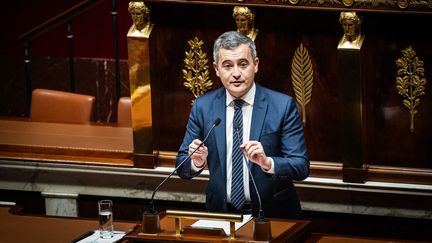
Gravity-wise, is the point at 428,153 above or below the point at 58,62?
below

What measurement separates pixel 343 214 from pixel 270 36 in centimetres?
105

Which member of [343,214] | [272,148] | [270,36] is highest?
[270,36]

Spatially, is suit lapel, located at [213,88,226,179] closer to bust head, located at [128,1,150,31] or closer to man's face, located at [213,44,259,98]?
man's face, located at [213,44,259,98]

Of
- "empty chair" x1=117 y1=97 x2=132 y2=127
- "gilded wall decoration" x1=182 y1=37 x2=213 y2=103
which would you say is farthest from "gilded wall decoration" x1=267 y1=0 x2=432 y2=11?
"empty chair" x1=117 y1=97 x2=132 y2=127

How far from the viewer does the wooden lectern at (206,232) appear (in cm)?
489

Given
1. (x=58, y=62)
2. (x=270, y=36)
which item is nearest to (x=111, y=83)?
(x=58, y=62)

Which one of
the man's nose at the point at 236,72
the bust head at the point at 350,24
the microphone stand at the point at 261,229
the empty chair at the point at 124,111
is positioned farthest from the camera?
the empty chair at the point at 124,111

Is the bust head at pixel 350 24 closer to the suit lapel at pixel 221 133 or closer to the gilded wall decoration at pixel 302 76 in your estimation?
the gilded wall decoration at pixel 302 76

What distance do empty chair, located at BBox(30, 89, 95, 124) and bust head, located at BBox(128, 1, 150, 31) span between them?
3.04 feet

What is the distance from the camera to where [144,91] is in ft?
22.0

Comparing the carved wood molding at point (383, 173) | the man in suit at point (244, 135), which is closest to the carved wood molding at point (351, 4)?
the carved wood molding at point (383, 173)

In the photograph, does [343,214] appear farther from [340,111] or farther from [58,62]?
[58,62]

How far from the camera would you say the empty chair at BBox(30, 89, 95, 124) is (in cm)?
744

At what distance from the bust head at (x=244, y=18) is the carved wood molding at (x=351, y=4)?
42 millimetres
